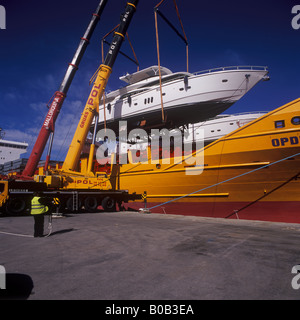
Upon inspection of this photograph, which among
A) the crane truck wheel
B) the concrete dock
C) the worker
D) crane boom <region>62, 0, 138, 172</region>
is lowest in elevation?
the crane truck wheel

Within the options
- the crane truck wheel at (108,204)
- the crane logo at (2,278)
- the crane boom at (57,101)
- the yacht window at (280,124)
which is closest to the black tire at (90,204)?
the crane truck wheel at (108,204)

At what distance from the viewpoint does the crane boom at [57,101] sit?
12.8 m

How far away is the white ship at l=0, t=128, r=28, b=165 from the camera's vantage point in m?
33.0

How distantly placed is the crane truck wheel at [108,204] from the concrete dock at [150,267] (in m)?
7.32

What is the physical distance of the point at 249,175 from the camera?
29.0 ft

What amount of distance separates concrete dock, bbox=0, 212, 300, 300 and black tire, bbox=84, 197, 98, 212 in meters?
6.74

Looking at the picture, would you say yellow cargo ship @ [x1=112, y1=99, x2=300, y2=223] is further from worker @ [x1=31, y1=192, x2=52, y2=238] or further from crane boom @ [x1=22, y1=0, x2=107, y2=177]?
crane boom @ [x1=22, y1=0, x2=107, y2=177]

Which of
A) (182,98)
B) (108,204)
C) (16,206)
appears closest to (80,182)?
(108,204)

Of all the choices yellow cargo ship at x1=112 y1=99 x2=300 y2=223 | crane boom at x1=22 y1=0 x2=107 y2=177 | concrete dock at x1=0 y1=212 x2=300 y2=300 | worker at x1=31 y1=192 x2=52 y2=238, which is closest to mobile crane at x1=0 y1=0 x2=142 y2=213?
crane boom at x1=22 y1=0 x2=107 y2=177

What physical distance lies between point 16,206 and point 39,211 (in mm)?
5800

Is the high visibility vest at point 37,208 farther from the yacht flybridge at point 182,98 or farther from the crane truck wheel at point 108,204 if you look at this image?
the yacht flybridge at point 182,98

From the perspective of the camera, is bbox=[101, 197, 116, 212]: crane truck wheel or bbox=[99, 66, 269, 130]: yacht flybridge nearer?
bbox=[101, 197, 116, 212]: crane truck wheel
